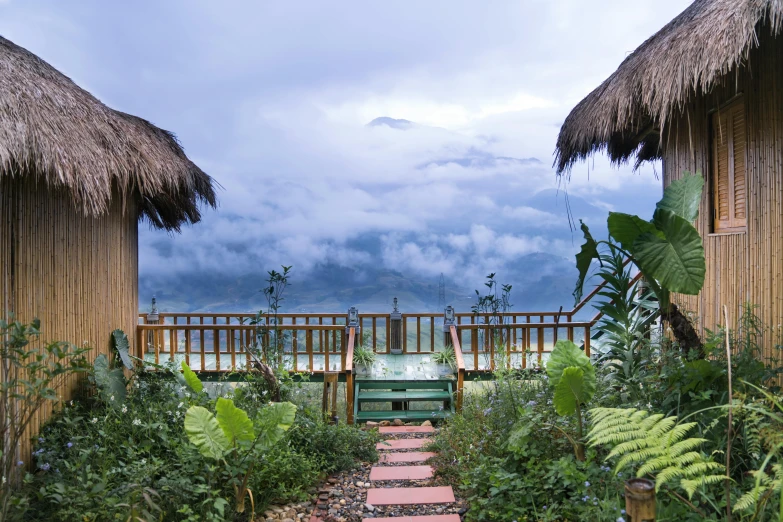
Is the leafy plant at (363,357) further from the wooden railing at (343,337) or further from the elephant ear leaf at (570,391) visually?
the elephant ear leaf at (570,391)

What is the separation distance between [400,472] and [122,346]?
3.43 m

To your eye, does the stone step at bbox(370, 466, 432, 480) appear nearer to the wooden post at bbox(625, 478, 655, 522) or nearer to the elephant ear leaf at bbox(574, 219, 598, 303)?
the elephant ear leaf at bbox(574, 219, 598, 303)

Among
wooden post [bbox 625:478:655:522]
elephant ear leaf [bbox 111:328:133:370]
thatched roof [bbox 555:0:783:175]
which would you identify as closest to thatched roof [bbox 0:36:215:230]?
elephant ear leaf [bbox 111:328:133:370]

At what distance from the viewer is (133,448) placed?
4133 millimetres

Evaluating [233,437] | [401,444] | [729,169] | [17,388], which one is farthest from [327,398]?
[729,169]

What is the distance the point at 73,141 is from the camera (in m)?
4.50

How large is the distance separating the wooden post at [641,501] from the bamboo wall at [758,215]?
9.31 feet

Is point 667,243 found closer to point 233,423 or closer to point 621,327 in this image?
point 621,327

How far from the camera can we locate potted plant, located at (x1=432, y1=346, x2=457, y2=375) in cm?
762

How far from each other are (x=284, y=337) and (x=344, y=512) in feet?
8.76

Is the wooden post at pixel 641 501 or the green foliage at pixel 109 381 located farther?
the green foliage at pixel 109 381

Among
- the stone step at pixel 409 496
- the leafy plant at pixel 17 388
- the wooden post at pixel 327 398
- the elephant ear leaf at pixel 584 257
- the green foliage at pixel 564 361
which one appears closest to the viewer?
the leafy plant at pixel 17 388

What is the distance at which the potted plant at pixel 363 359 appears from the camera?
7.82 metres

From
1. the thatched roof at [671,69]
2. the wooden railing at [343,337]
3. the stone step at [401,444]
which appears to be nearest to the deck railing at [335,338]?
the wooden railing at [343,337]
